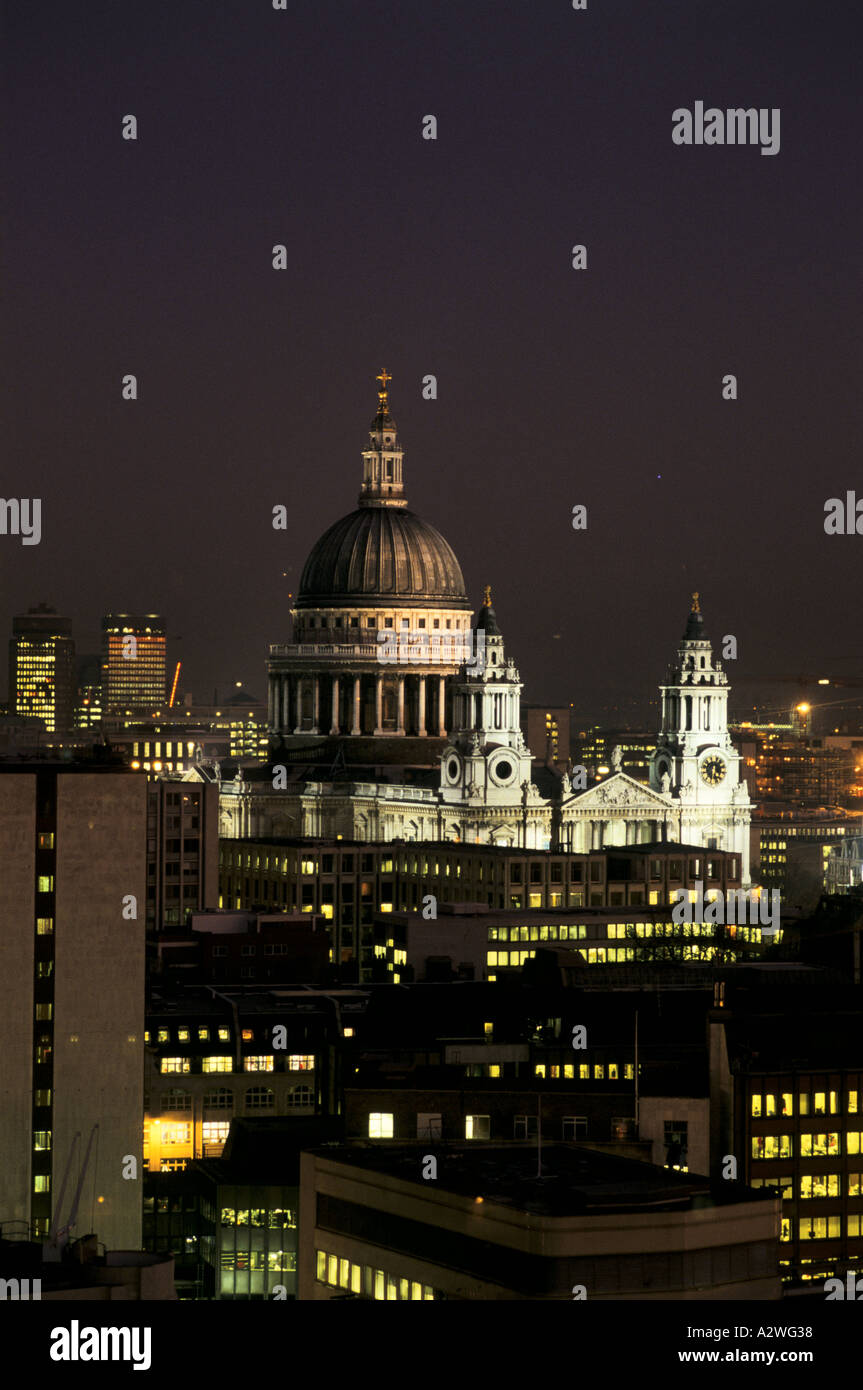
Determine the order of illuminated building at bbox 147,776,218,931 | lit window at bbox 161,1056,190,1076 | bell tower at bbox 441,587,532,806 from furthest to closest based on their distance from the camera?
1. bell tower at bbox 441,587,532,806
2. illuminated building at bbox 147,776,218,931
3. lit window at bbox 161,1056,190,1076

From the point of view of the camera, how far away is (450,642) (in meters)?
170

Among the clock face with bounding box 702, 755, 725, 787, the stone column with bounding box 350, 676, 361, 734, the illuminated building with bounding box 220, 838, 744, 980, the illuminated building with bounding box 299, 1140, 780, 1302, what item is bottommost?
the illuminated building with bounding box 299, 1140, 780, 1302

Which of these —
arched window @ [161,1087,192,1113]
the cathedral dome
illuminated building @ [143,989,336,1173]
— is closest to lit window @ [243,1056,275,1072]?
illuminated building @ [143,989,336,1173]

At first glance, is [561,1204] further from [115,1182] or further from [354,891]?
[354,891]

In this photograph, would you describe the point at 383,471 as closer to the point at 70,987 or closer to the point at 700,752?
the point at 700,752

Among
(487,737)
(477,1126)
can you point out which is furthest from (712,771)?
(477,1126)

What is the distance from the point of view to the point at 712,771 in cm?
15175

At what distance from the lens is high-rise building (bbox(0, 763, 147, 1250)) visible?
65.8 meters

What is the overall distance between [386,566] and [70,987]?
4070 inches

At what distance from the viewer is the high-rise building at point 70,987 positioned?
65812 mm

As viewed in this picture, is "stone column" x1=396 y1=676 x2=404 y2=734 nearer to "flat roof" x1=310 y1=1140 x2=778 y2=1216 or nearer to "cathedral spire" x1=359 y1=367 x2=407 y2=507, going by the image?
"cathedral spire" x1=359 y1=367 x2=407 y2=507

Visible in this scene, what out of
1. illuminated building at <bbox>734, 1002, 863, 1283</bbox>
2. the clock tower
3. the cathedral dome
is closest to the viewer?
illuminated building at <bbox>734, 1002, 863, 1283</bbox>

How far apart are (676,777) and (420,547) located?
26.2 m
